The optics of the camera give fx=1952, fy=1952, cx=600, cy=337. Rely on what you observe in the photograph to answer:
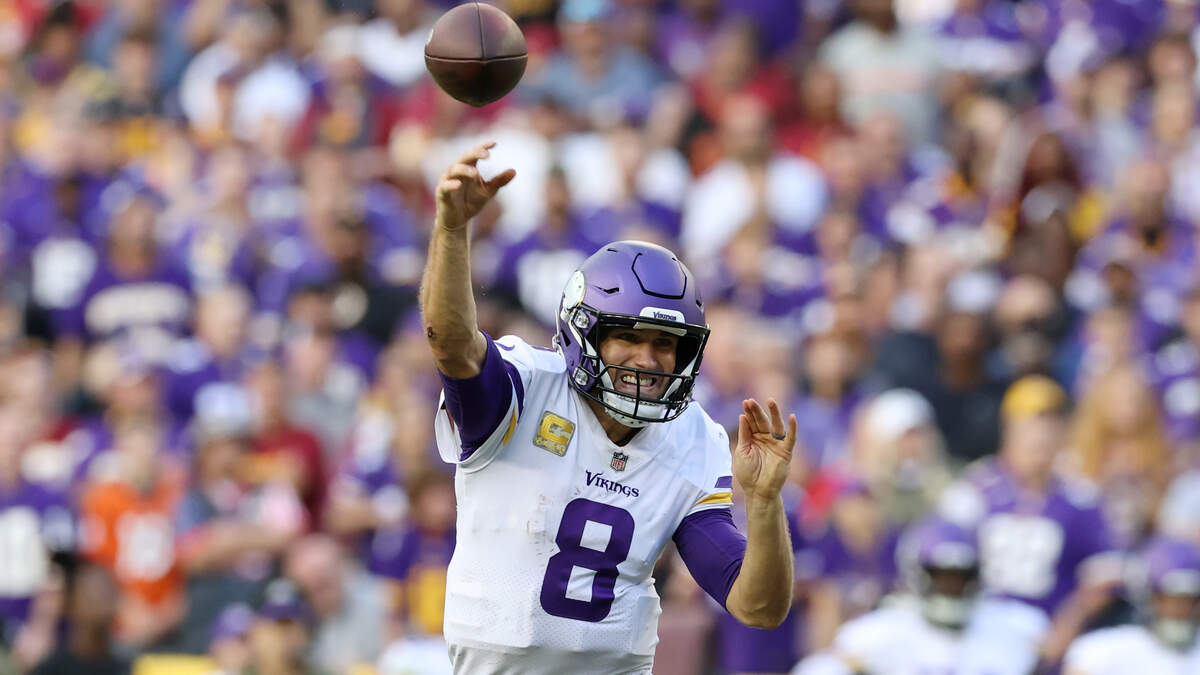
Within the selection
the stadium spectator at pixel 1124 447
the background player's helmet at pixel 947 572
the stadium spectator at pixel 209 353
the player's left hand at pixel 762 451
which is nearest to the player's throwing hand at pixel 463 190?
the player's left hand at pixel 762 451

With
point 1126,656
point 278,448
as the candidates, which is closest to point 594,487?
point 1126,656

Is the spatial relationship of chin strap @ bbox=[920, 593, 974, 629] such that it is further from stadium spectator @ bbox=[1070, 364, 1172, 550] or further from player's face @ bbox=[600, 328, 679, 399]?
player's face @ bbox=[600, 328, 679, 399]

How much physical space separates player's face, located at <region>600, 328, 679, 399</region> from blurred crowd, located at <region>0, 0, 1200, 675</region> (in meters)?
3.64

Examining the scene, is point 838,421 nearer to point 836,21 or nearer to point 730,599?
point 836,21

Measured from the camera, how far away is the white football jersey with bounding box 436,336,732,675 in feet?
16.3

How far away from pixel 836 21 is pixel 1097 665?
5.75 meters

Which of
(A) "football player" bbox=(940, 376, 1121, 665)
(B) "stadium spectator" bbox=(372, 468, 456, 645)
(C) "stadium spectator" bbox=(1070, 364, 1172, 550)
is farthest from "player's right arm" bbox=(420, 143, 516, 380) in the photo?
(C) "stadium spectator" bbox=(1070, 364, 1172, 550)

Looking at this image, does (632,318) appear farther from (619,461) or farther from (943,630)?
(943,630)

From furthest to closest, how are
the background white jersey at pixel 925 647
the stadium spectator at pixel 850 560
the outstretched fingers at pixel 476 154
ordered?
the stadium spectator at pixel 850 560
the background white jersey at pixel 925 647
the outstretched fingers at pixel 476 154

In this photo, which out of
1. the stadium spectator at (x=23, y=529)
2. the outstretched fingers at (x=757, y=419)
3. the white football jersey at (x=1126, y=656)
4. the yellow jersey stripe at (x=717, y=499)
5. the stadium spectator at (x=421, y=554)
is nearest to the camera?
the outstretched fingers at (x=757, y=419)

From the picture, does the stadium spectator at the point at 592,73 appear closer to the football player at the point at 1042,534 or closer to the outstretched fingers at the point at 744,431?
the football player at the point at 1042,534

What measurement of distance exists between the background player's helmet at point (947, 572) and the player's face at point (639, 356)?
3.77m

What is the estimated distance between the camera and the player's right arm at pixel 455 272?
15.0 feet

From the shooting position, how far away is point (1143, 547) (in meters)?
9.41
